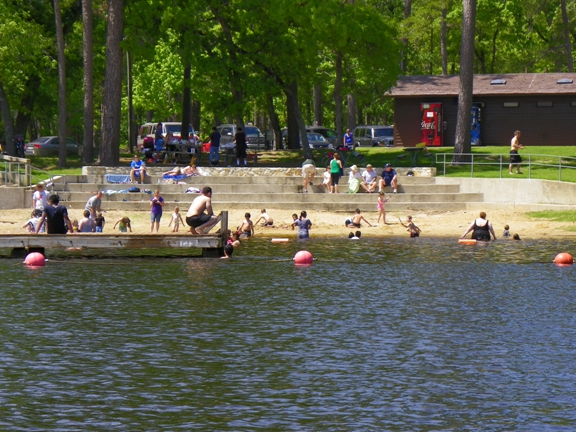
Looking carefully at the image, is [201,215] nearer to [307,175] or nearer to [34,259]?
[34,259]

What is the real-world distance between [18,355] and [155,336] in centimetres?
279

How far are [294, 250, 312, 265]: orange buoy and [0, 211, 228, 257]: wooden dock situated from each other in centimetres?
240

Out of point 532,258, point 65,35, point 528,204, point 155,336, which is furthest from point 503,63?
point 155,336

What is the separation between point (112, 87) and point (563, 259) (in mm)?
25230

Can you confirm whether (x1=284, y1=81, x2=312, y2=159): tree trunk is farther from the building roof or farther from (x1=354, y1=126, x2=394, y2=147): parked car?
(x1=354, y1=126, x2=394, y2=147): parked car

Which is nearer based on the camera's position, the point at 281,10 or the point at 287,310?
the point at 287,310

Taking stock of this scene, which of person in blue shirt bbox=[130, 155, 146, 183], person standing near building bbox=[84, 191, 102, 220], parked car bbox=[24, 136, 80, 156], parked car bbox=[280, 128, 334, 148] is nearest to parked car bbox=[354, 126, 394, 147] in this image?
parked car bbox=[280, 128, 334, 148]

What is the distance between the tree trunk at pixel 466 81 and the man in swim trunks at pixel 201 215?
18.2 meters

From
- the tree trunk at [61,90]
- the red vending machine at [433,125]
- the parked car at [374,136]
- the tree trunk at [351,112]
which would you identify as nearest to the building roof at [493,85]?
the red vending machine at [433,125]

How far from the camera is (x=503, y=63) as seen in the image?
248ft

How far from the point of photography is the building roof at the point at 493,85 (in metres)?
56.3

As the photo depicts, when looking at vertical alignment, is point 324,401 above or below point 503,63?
below

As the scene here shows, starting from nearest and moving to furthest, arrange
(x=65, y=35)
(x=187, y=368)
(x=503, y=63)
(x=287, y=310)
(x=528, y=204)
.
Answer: (x=187, y=368), (x=287, y=310), (x=528, y=204), (x=65, y=35), (x=503, y=63)

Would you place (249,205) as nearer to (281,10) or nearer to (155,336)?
(281,10)
